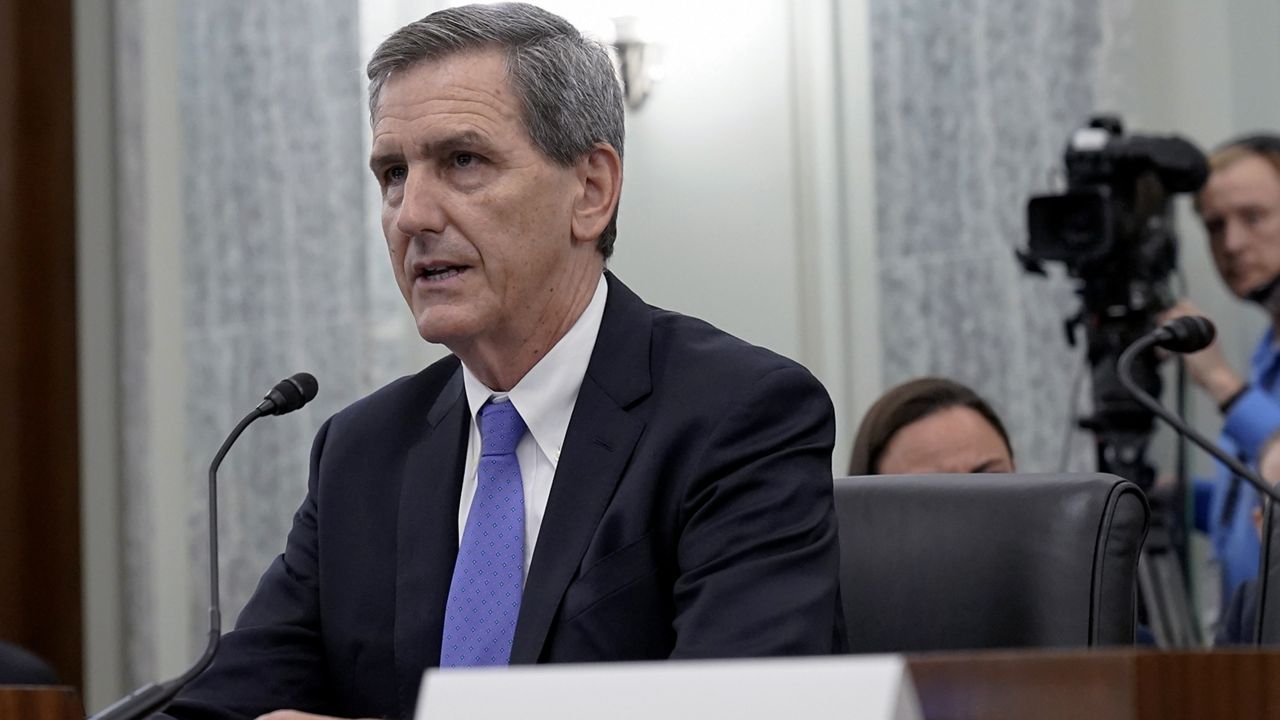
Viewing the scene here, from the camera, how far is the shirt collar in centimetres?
179

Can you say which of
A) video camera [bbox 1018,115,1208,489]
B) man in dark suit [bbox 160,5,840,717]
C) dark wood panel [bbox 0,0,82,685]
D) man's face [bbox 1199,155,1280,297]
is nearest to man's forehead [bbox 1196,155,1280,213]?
man's face [bbox 1199,155,1280,297]

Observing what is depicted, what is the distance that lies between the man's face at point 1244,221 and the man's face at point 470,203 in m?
1.85

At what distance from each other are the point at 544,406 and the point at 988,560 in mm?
506

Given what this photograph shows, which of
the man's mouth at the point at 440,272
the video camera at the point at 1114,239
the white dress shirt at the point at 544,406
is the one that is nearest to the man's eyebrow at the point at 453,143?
the man's mouth at the point at 440,272

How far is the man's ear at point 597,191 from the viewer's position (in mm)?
1860

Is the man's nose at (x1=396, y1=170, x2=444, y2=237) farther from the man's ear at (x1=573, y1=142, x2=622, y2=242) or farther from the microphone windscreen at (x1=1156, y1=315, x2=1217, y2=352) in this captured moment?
the microphone windscreen at (x1=1156, y1=315, x2=1217, y2=352)

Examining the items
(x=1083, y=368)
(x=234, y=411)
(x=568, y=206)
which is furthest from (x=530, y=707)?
(x=234, y=411)

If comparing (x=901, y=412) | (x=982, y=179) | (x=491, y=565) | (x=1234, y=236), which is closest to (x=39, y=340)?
(x=982, y=179)

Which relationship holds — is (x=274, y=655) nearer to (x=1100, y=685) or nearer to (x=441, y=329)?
(x=441, y=329)

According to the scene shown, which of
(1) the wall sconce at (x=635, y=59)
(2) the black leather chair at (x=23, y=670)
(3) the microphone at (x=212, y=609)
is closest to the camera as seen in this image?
(3) the microphone at (x=212, y=609)

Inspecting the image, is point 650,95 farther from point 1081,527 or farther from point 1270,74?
point 1081,527

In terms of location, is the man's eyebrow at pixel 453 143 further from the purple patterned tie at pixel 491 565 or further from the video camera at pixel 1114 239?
the video camera at pixel 1114 239

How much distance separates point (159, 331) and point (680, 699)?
428 centimetres

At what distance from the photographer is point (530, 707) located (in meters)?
0.88
